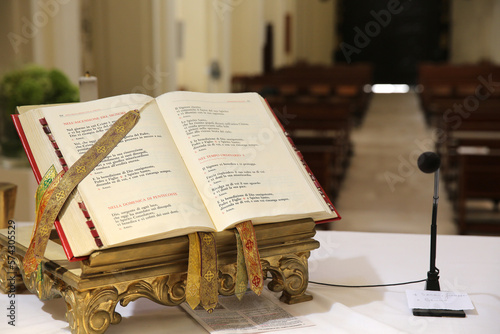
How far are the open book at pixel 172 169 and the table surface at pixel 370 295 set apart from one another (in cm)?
23

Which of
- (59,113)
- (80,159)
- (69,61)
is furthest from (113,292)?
(69,61)

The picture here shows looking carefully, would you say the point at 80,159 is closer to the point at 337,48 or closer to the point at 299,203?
the point at 299,203

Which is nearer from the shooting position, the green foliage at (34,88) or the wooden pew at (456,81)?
the green foliage at (34,88)

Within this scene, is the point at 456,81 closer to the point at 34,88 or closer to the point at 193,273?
the point at 34,88

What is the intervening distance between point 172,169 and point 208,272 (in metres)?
0.23

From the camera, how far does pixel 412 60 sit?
23.0 metres

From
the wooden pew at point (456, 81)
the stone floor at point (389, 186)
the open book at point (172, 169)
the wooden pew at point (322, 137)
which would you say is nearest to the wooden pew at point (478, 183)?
the stone floor at point (389, 186)

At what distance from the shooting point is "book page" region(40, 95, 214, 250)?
1282 millimetres

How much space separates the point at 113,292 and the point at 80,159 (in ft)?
0.91

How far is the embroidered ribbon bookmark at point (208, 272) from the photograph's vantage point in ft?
4.44

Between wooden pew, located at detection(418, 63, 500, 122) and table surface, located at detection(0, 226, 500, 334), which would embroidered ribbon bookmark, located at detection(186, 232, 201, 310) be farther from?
wooden pew, located at detection(418, 63, 500, 122)

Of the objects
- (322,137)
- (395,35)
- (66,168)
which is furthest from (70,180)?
(395,35)

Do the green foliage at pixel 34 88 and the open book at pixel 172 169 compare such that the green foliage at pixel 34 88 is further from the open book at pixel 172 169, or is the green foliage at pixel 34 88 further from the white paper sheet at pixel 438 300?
the white paper sheet at pixel 438 300

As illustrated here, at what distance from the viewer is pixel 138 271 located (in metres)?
1.33
